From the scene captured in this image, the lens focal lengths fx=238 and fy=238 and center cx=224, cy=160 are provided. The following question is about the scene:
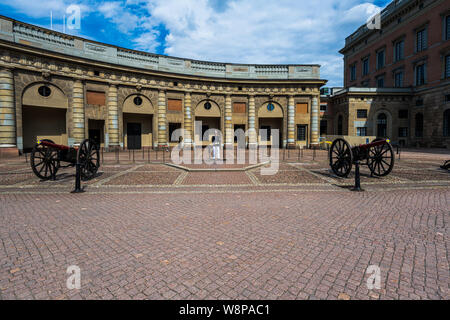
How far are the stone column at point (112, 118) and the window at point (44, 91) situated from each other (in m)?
4.33

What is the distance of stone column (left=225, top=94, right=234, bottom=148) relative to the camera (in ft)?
83.8

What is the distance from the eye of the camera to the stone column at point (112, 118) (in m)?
21.3

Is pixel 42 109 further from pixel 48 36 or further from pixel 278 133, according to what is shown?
pixel 278 133

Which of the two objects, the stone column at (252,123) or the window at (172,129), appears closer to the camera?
the window at (172,129)

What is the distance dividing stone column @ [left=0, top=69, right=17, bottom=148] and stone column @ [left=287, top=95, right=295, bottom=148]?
78.2 ft

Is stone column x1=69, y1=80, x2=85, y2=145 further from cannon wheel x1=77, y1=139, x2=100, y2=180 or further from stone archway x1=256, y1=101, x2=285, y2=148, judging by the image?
stone archway x1=256, y1=101, x2=285, y2=148

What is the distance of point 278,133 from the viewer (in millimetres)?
27172

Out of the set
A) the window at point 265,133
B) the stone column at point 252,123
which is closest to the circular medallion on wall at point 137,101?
the stone column at point 252,123

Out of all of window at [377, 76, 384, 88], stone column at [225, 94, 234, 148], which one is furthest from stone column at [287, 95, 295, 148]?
window at [377, 76, 384, 88]

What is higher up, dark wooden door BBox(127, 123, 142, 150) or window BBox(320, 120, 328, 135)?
window BBox(320, 120, 328, 135)

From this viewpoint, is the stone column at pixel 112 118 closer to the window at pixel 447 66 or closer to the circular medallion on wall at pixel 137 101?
the circular medallion on wall at pixel 137 101

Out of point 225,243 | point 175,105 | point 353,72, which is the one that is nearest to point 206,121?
point 175,105

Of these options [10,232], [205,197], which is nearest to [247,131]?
[205,197]

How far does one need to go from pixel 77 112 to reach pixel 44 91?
8.36 ft
